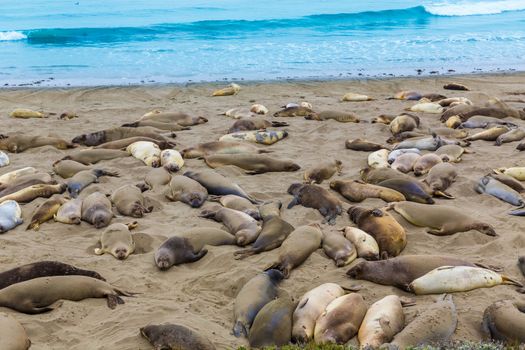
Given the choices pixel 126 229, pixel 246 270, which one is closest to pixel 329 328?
pixel 246 270

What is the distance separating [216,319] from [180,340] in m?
0.61

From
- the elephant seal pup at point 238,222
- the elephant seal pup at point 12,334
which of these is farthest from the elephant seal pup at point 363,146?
the elephant seal pup at point 12,334

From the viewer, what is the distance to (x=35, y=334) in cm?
452

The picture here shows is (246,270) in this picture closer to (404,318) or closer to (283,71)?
(404,318)

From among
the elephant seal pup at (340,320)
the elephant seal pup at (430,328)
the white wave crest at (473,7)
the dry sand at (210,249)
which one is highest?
the white wave crest at (473,7)

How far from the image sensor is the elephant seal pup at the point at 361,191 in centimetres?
714

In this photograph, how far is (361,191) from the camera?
24.0ft

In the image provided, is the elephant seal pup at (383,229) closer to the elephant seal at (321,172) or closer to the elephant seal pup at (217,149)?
the elephant seal at (321,172)

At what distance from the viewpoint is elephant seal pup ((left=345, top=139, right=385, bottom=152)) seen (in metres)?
9.27

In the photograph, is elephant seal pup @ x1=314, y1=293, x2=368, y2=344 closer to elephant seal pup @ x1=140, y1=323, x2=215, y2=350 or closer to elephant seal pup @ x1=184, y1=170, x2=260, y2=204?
elephant seal pup @ x1=140, y1=323, x2=215, y2=350

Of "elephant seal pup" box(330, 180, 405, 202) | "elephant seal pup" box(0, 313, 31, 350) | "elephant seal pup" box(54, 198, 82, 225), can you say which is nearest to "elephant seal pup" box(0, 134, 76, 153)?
"elephant seal pup" box(54, 198, 82, 225)

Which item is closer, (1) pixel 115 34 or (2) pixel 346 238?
(2) pixel 346 238

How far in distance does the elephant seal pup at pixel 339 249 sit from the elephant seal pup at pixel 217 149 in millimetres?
3240

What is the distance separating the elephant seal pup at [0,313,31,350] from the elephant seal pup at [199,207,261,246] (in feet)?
7.67
